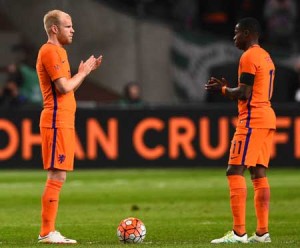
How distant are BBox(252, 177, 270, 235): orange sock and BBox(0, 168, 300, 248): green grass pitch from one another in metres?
0.18

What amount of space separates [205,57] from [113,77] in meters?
2.01

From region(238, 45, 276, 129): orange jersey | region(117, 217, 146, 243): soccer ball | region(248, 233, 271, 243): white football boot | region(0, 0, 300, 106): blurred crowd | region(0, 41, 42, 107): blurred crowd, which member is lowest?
region(248, 233, 271, 243): white football boot

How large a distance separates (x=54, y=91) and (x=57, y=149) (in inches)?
20.9

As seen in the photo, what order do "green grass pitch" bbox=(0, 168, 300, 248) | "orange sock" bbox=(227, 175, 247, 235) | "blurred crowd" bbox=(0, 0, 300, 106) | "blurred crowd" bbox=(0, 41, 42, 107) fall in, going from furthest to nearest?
"blurred crowd" bbox=(0, 0, 300, 106)
"blurred crowd" bbox=(0, 41, 42, 107)
"green grass pitch" bbox=(0, 168, 300, 248)
"orange sock" bbox=(227, 175, 247, 235)

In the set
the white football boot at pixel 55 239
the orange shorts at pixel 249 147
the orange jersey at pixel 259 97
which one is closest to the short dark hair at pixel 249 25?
the orange jersey at pixel 259 97

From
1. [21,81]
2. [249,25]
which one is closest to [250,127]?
[249,25]

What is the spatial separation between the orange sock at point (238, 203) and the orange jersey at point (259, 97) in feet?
1.72

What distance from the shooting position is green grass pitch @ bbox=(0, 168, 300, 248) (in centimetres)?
1145

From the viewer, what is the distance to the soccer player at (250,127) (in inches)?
424

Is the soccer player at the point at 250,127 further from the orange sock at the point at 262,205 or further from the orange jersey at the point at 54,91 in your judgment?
the orange jersey at the point at 54,91

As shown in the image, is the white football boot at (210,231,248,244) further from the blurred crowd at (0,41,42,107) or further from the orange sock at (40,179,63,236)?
the blurred crowd at (0,41,42,107)

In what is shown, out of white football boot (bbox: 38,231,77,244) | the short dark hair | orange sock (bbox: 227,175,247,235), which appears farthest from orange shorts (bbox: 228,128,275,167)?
white football boot (bbox: 38,231,77,244)

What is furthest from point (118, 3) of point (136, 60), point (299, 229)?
point (299, 229)

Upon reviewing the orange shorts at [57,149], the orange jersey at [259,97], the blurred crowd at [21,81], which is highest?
the blurred crowd at [21,81]
